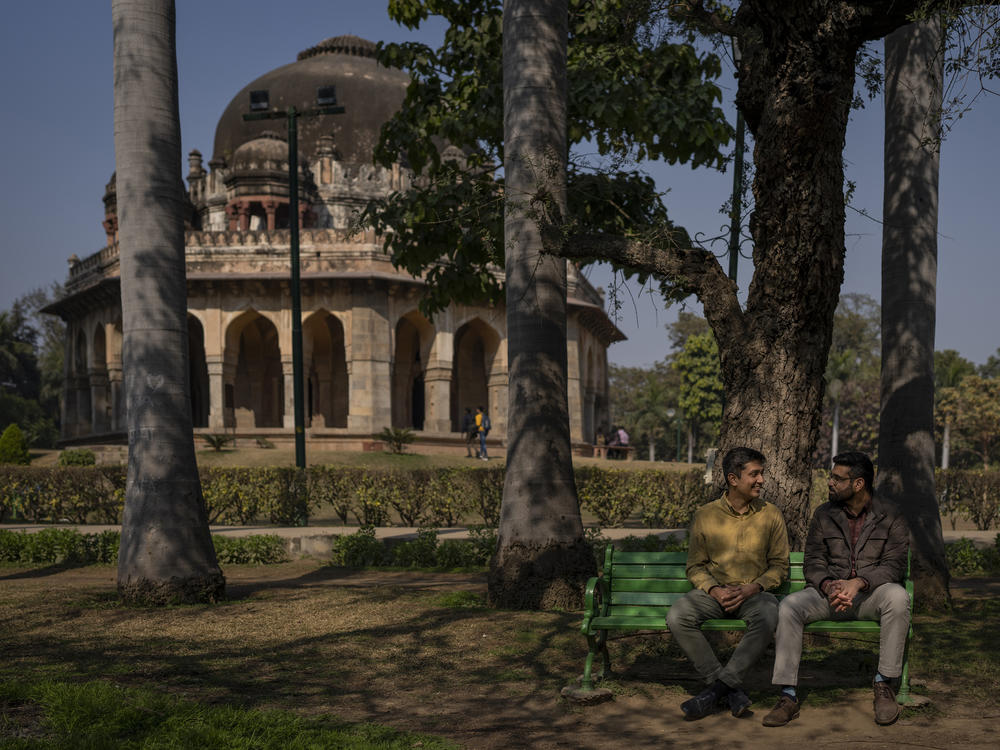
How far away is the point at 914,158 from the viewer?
854 centimetres

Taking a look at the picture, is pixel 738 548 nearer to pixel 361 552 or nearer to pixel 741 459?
pixel 741 459

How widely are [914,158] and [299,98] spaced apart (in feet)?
115

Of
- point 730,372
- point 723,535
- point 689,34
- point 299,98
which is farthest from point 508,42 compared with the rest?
point 299,98

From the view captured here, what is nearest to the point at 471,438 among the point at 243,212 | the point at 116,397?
the point at 243,212

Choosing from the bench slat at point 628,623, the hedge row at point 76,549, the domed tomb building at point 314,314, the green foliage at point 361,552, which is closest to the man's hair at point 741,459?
the bench slat at point 628,623

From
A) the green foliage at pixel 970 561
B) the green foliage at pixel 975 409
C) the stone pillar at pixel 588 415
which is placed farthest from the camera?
the green foliage at pixel 975 409

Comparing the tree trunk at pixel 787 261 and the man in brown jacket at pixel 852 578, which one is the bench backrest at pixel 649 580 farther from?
the tree trunk at pixel 787 261

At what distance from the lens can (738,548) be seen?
555 centimetres

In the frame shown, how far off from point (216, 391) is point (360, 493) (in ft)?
57.7

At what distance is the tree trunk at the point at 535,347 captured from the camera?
7.85 meters

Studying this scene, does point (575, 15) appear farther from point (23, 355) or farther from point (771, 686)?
point (23, 355)

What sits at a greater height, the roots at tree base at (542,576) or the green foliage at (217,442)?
the green foliage at (217,442)

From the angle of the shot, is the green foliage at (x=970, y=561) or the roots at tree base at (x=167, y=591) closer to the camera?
the roots at tree base at (x=167, y=591)

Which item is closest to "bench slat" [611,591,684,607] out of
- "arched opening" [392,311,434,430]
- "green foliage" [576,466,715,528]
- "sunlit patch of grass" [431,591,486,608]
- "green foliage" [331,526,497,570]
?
"sunlit patch of grass" [431,591,486,608]
